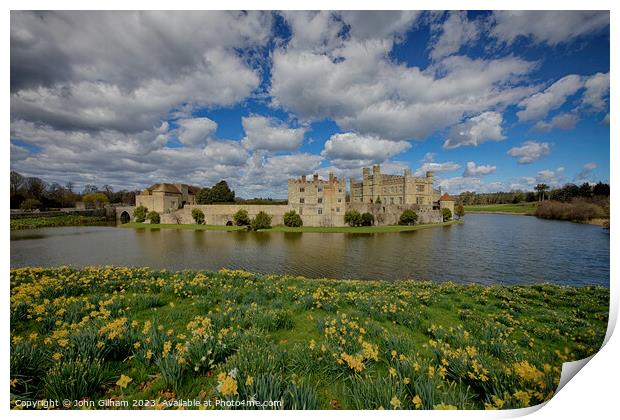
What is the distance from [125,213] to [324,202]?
104 feet

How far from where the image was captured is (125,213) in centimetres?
3644

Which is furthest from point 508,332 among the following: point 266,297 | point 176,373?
point 176,373

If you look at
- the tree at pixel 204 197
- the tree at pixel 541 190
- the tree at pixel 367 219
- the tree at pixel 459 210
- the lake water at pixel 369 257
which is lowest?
the lake water at pixel 369 257

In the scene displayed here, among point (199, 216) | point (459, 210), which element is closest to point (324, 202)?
point (199, 216)

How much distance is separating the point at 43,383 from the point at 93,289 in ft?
9.88

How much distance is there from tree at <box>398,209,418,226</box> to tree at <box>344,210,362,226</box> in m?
8.31

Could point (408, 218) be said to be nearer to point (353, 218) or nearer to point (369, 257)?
point (353, 218)

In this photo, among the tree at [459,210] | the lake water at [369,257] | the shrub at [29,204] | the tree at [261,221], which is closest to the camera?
the shrub at [29,204]

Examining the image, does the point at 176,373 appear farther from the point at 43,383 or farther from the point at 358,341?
the point at 358,341

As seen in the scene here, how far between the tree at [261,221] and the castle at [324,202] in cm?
103

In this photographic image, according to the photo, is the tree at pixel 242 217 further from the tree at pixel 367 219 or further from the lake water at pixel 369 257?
the tree at pixel 367 219

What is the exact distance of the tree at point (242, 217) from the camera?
32.4m

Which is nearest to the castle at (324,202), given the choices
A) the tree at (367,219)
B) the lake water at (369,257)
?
the tree at (367,219)

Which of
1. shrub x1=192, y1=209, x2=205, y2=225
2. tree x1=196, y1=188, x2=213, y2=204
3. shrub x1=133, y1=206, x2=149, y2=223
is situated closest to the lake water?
shrub x1=192, y1=209, x2=205, y2=225
